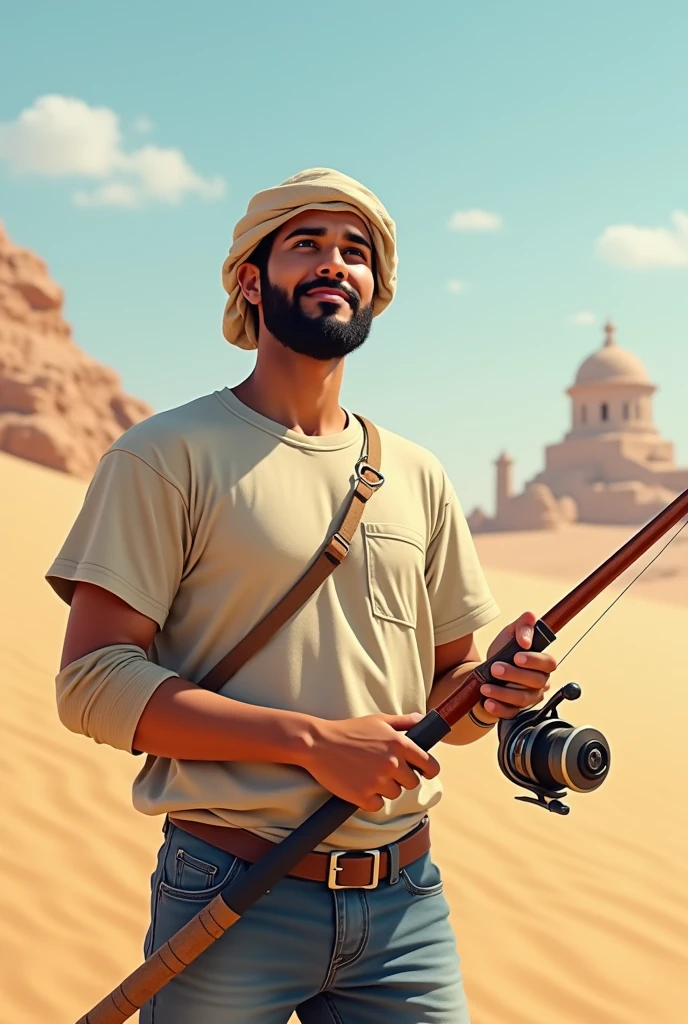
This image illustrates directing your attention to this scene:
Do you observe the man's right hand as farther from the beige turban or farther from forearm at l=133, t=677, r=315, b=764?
the beige turban

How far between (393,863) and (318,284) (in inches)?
45.5

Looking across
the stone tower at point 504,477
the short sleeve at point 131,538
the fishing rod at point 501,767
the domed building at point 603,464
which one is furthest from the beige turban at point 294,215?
the stone tower at point 504,477

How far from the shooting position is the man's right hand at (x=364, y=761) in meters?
1.90

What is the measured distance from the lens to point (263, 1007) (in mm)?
1917

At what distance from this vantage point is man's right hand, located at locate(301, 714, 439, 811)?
190 centimetres

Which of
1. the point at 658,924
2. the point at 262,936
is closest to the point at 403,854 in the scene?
the point at 262,936

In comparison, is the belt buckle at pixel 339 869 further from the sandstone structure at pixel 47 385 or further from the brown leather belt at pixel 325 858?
the sandstone structure at pixel 47 385

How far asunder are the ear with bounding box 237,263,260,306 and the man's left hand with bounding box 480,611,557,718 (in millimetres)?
898

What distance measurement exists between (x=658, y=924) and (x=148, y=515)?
4.15 m

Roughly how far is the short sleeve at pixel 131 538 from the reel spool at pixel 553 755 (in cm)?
75

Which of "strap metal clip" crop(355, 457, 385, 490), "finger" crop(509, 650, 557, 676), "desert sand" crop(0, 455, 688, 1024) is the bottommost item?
"desert sand" crop(0, 455, 688, 1024)

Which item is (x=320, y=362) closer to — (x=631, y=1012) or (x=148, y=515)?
(x=148, y=515)

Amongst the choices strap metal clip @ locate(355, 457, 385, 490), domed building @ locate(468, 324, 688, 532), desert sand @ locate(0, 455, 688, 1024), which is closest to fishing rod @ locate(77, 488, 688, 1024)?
strap metal clip @ locate(355, 457, 385, 490)

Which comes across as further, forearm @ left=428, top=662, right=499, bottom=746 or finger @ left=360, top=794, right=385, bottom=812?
forearm @ left=428, top=662, right=499, bottom=746
